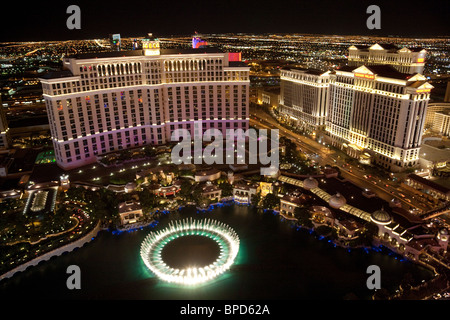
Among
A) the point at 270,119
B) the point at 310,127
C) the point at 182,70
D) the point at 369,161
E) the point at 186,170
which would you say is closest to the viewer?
the point at 186,170

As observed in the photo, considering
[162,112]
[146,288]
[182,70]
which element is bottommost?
[146,288]

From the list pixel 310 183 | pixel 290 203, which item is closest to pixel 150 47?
pixel 310 183

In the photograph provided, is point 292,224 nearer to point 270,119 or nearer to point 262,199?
point 262,199

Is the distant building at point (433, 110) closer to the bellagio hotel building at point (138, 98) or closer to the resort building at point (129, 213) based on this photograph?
the bellagio hotel building at point (138, 98)

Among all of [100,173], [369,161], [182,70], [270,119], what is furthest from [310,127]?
[100,173]

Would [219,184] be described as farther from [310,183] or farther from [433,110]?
[433,110]

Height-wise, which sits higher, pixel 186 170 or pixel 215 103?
pixel 215 103
